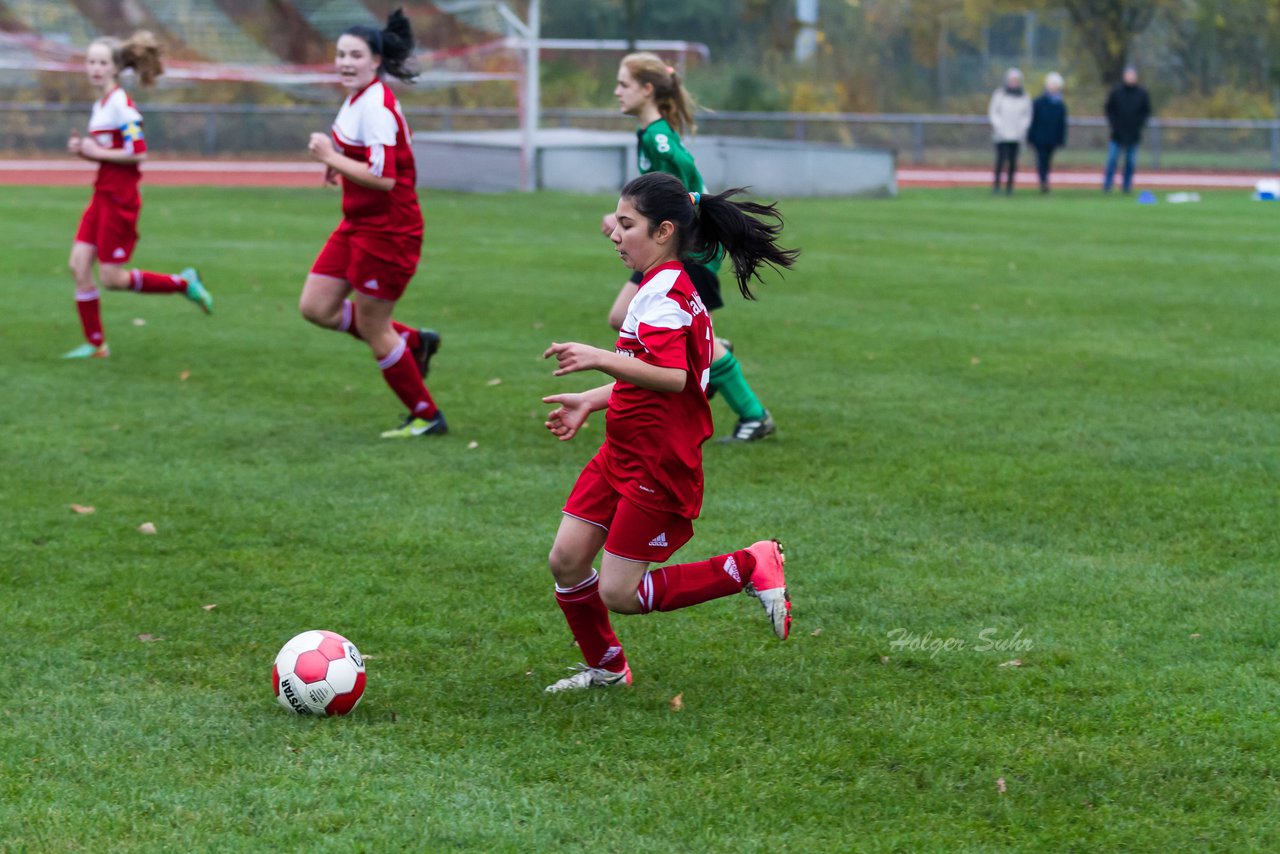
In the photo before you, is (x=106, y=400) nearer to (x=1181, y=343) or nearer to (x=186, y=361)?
(x=186, y=361)

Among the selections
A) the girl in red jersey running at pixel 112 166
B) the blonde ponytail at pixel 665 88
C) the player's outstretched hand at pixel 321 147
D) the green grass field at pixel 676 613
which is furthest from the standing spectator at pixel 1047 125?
the player's outstretched hand at pixel 321 147

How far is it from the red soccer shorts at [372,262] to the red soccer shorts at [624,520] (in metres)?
3.51

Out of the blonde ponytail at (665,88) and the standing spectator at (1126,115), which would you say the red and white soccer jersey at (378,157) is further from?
the standing spectator at (1126,115)

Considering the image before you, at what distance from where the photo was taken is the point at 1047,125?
2573cm

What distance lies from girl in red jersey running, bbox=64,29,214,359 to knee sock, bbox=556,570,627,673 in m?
6.06

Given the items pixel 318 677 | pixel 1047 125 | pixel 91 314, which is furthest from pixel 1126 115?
pixel 318 677

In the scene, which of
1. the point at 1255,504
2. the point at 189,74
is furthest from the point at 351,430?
the point at 189,74

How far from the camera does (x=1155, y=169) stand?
31188 mm

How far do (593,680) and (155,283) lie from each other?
6.63 metres

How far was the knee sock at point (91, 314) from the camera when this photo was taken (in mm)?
9883

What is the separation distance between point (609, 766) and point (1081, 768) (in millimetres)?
1218

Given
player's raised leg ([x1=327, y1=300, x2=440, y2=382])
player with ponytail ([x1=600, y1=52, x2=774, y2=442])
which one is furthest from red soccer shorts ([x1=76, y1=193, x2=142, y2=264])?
A: player with ponytail ([x1=600, y1=52, x2=774, y2=442])

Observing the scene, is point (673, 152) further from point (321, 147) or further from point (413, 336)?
point (413, 336)

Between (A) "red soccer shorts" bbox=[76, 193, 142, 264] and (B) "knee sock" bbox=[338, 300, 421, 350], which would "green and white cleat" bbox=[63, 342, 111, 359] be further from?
(B) "knee sock" bbox=[338, 300, 421, 350]
